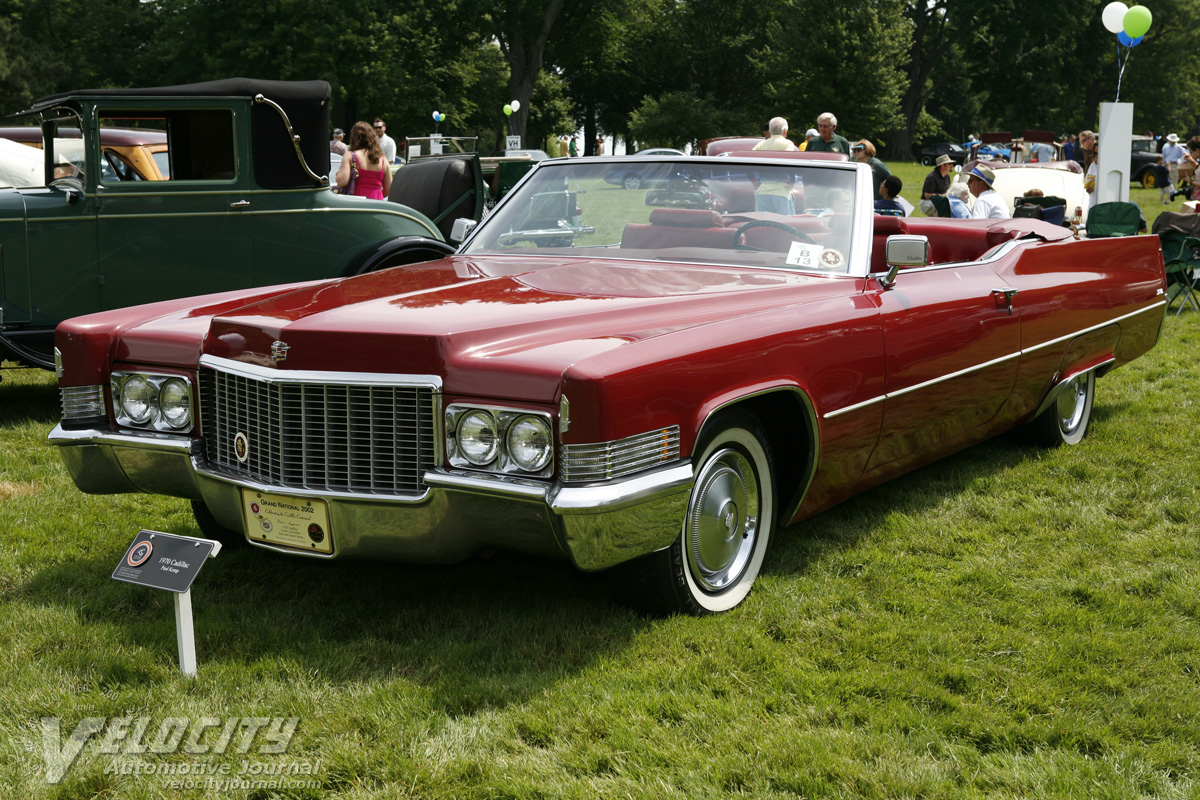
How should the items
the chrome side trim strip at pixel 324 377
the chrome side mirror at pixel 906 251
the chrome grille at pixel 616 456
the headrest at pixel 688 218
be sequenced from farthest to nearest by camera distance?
the headrest at pixel 688 218, the chrome side mirror at pixel 906 251, the chrome side trim strip at pixel 324 377, the chrome grille at pixel 616 456

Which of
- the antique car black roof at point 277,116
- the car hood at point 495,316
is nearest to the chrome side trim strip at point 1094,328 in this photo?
the car hood at point 495,316

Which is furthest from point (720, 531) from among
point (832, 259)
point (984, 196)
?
point (984, 196)

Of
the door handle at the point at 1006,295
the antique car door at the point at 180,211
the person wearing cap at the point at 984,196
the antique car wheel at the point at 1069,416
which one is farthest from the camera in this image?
the person wearing cap at the point at 984,196

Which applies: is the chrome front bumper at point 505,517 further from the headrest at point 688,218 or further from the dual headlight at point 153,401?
the headrest at point 688,218

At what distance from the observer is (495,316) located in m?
3.48

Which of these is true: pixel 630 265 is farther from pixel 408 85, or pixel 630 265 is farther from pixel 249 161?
pixel 408 85

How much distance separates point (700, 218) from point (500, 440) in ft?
6.19

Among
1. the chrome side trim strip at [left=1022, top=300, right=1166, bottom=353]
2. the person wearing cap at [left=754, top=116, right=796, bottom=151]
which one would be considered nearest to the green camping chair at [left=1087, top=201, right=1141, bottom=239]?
the person wearing cap at [left=754, top=116, right=796, bottom=151]

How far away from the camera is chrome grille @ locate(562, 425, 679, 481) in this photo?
306 cm

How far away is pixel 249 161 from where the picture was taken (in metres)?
7.66

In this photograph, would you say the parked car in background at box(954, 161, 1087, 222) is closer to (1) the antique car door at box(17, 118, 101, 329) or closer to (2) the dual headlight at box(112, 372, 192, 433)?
(1) the antique car door at box(17, 118, 101, 329)

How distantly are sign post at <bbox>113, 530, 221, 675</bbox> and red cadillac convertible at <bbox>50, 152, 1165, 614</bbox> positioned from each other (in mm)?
267

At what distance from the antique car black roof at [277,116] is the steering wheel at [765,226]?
165 inches

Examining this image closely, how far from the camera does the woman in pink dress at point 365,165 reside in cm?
1134
